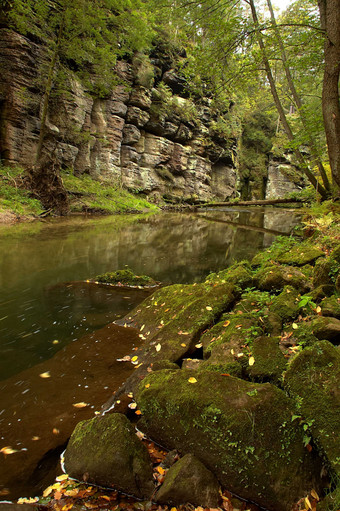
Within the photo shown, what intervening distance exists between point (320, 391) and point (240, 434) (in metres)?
0.67

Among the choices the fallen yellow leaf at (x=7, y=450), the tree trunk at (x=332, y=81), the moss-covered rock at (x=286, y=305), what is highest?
the tree trunk at (x=332, y=81)

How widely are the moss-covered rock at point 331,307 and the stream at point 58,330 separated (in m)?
2.47

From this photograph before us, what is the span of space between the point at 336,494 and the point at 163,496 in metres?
1.05

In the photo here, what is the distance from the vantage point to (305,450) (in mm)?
1835

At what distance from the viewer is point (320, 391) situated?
6.48 feet

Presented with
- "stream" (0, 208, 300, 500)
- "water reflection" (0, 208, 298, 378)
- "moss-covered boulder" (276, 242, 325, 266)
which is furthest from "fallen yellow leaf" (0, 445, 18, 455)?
"moss-covered boulder" (276, 242, 325, 266)

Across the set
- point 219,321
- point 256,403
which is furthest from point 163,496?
point 219,321

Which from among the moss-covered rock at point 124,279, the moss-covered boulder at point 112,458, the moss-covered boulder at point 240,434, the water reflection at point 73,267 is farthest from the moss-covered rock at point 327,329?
the moss-covered rock at point 124,279

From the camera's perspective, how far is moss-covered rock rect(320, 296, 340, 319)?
2.93m

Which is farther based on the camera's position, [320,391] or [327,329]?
[327,329]

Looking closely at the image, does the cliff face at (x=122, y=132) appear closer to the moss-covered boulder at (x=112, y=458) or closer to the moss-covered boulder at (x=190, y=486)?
the moss-covered boulder at (x=112, y=458)

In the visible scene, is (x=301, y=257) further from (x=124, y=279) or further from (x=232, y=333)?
(x=124, y=279)

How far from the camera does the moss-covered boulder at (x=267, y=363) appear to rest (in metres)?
2.44

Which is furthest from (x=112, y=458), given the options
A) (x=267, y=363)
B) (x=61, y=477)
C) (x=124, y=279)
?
(x=124, y=279)
